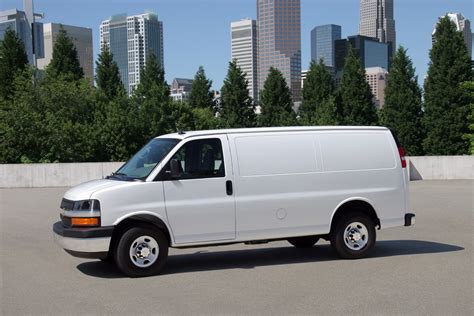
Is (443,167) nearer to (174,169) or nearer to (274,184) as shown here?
(274,184)

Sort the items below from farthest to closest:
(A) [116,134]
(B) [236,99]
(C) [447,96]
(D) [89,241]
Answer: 1. (B) [236,99]
2. (C) [447,96]
3. (A) [116,134]
4. (D) [89,241]

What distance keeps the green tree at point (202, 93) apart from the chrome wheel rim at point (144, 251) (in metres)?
60.3

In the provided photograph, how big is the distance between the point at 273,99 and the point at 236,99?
395cm

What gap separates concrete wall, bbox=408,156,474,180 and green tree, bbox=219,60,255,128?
35.3 m

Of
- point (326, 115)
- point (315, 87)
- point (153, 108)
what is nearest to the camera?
point (326, 115)

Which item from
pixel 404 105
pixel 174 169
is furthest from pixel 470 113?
pixel 174 169

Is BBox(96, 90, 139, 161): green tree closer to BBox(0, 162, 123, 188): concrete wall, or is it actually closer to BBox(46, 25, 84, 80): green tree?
BBox(0, 162, 123, 188): concrete wall

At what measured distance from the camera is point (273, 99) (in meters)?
63.9

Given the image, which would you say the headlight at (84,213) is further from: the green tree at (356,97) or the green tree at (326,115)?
the green tree at (356,97)

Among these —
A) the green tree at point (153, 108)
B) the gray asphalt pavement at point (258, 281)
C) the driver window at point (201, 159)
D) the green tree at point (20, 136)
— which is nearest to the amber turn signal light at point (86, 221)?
the gray asphalt pavement at point (258, 281)

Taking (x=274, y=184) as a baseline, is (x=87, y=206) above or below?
below

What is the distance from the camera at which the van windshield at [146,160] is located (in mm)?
8781

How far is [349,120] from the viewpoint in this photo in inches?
2341

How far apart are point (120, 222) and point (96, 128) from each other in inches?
1437
